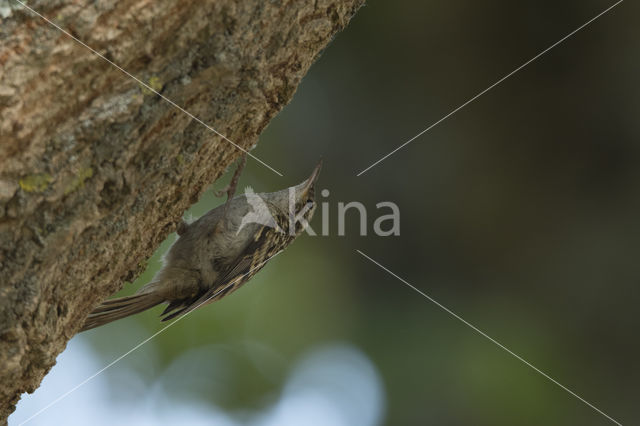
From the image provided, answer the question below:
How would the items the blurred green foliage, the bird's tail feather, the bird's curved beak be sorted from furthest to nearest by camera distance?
the bird's curved beak → the blurred green foliage → the bird's tail feather

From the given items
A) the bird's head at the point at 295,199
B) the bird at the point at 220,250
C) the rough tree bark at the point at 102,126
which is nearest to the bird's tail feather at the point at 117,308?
the bird at the point at 220,250

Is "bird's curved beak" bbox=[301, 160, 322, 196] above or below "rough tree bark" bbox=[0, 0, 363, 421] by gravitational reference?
above

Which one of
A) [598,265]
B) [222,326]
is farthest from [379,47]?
[222,326]

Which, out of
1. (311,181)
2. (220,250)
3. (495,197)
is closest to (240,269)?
(220,250)

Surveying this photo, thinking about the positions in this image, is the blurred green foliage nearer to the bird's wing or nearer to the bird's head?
the bird's head

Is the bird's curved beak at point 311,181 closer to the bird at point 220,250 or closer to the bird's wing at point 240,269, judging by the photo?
the bird at point 220,250

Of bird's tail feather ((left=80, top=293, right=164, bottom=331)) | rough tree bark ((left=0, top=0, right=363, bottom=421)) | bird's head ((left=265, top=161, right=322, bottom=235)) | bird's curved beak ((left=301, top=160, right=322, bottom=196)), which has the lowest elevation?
bird's tail feather ((left=80, top=293, right=164, bottom=331))

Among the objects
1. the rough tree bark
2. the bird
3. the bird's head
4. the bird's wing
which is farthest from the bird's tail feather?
the bird's head

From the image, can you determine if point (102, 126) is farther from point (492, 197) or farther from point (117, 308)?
point (492, 197)
